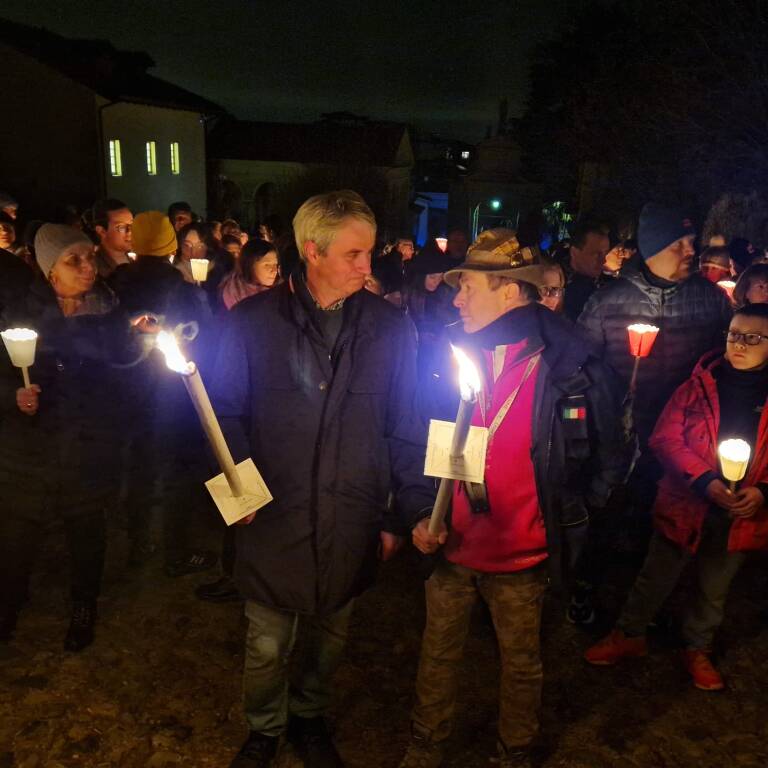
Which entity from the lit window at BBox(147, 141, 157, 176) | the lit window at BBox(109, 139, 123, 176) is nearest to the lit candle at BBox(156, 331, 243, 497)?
the lit window at BBox(109, 139, 123, 176)

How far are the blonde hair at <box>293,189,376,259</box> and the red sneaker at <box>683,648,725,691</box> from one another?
119 inches

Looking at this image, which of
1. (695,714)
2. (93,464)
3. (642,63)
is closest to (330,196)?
(93,464)

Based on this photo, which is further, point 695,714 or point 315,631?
point 695,714

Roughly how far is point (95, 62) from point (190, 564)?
30.1 m

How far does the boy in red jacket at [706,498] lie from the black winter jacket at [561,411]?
88 cm

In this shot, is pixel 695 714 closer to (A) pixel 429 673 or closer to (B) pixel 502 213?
(A) pixel 429 673

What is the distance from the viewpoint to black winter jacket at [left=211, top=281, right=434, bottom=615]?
280cm

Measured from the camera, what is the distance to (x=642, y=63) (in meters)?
25.8

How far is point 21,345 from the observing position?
3412mm

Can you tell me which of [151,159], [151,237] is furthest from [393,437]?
[151,159]

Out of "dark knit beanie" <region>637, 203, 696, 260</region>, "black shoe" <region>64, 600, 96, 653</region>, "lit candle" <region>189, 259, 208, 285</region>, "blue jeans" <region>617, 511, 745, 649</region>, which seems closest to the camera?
"blue jeans" <region>617, 511, 745, 649</region>

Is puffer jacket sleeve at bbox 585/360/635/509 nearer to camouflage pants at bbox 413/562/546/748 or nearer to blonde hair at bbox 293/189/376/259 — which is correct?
camouflage pants at bbox 413/562/546/748

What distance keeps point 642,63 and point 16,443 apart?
27.4 metres

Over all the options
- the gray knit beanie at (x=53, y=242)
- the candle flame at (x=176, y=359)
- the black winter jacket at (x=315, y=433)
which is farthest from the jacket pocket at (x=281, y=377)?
the gray knit beanie at (x=53, y=242)
